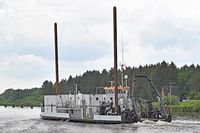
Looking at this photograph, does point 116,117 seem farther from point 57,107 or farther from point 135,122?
Answer: point 57,107

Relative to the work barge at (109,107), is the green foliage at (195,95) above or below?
above

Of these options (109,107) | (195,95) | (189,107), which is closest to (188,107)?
(189,107)

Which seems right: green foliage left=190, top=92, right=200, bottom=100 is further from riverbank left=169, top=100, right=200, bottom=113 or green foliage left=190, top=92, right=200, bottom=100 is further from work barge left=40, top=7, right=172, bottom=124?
work barge left=40, top=7, right=172, bottom=124

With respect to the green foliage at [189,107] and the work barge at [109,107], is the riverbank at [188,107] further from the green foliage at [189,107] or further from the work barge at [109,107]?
the work barge at [109,107]

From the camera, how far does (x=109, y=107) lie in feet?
251

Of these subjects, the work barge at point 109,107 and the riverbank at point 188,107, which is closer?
the work barge at point 109,107

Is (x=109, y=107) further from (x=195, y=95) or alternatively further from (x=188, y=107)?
(x=195, y=95)

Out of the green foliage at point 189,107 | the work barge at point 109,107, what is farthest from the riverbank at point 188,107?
the work barge at point 109,107

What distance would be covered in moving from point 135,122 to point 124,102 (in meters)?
5.27

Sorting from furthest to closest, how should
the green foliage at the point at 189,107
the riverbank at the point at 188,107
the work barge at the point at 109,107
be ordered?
1. the green foliage at the point at 189,107
2. the riverbank at the point at 188,107
3. the work barge at the point at 109,107

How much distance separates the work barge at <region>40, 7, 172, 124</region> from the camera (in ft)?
241

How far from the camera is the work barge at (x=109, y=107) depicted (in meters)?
73.3

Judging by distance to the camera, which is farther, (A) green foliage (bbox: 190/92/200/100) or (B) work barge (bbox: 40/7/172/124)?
(A) green foliage (bbox: 190/92/200/100)

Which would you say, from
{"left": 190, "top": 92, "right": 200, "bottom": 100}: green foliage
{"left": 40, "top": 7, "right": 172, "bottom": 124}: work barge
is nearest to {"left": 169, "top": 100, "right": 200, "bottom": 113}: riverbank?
{"left": 190, "top": 92, "right": 200, "bottom": 100}: green foliage
